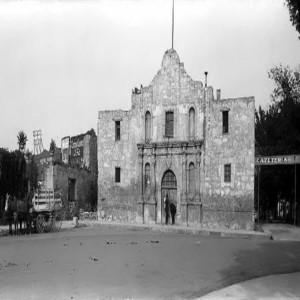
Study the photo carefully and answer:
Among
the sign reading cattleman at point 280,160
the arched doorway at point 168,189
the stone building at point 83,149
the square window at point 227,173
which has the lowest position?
the arched doorway at point 168,189

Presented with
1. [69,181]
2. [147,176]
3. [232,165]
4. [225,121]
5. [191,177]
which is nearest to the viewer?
[232,165]

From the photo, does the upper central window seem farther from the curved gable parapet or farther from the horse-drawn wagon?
the horse-drawn wagon

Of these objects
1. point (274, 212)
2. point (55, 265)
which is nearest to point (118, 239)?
point (55, 265)

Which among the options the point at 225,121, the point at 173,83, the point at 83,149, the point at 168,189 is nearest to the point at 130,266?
the point at 168,189

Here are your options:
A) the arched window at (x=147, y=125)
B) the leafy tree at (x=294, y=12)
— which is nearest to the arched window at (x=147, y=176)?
the arched window at (x=147, y=125)

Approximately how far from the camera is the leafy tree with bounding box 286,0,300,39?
11.3 m

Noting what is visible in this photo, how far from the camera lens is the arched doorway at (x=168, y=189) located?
81.3ft

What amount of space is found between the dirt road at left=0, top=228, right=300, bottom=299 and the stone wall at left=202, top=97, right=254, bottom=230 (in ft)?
18.5

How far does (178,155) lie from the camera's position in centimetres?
2484

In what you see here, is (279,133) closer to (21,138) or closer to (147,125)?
(147,125)

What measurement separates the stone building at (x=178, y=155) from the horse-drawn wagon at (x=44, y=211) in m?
3.52

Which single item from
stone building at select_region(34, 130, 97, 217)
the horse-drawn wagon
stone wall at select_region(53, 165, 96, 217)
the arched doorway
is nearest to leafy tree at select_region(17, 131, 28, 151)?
stone building at select_region(34, 130, 97, 217)

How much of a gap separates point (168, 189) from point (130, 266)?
14.1 m

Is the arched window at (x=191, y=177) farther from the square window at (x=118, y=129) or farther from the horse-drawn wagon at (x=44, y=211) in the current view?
the horse-drawn wagon at (x=44, y=211)
